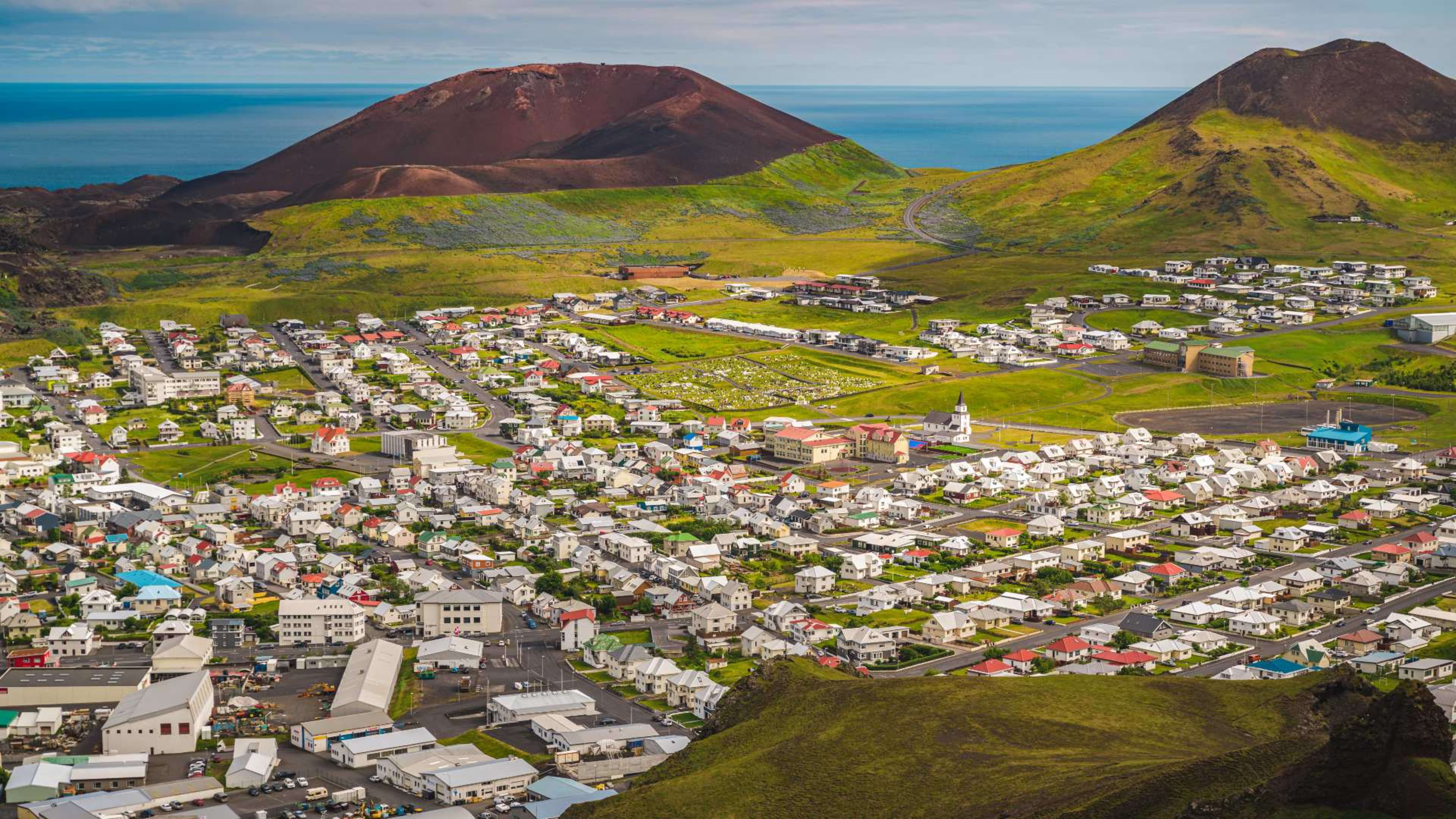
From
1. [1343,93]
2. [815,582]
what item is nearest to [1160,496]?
[815,582]

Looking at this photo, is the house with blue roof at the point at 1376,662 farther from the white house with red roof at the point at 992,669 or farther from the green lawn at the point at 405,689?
the green lawn at the point at 405,689

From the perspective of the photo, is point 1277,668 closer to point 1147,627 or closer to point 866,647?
point 1147,627

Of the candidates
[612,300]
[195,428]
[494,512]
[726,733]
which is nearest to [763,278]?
[612,300]

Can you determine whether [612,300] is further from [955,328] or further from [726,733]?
[726,733]

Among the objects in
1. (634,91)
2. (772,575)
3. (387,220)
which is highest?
(634,91)

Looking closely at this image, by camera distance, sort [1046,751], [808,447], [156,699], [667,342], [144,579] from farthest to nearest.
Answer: [667,342], [808,447], [144,579], [156,699], [1046,751]

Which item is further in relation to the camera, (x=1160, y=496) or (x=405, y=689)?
(x=1160, y=496)
